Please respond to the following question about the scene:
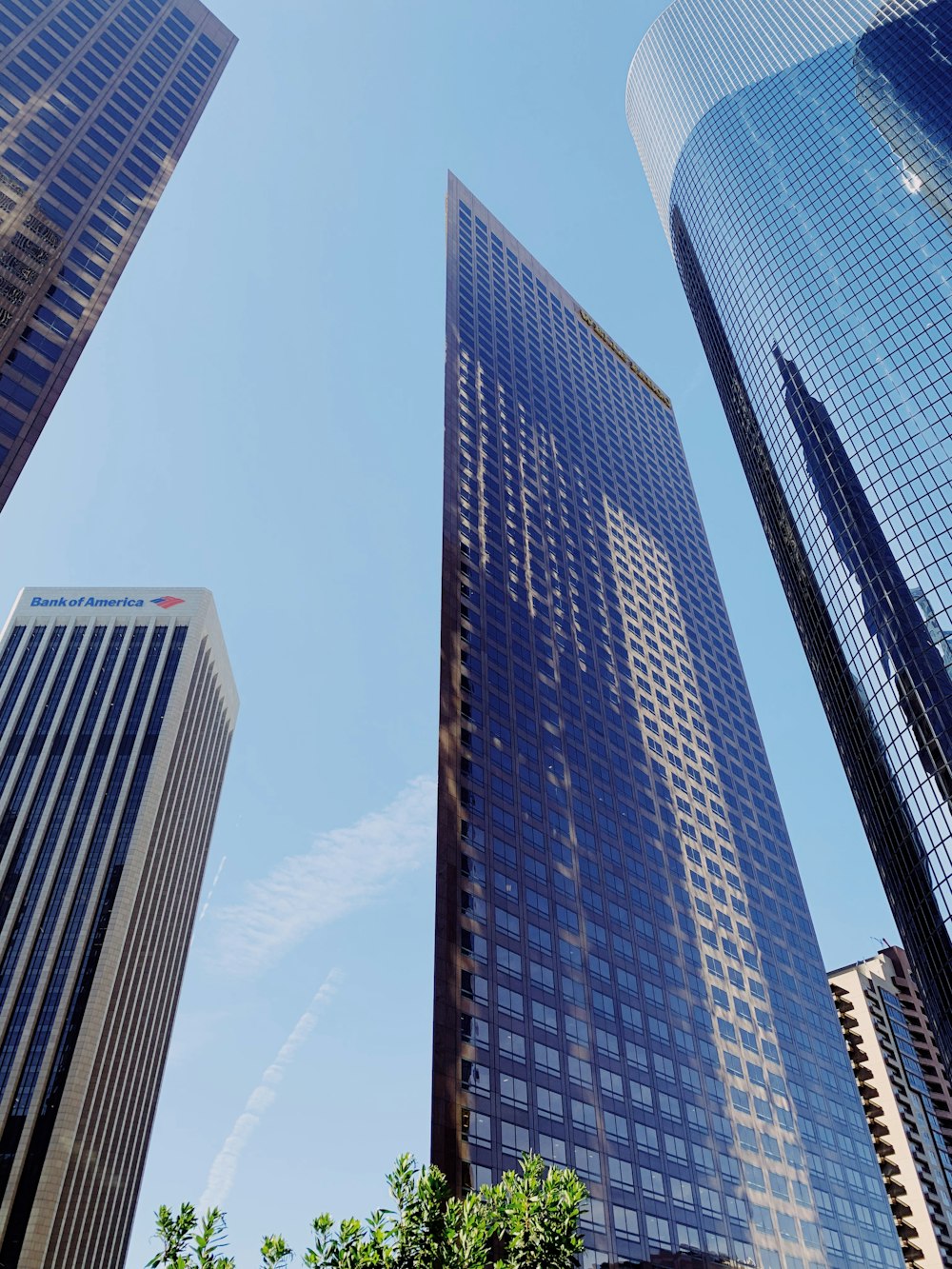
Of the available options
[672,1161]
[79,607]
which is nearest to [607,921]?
[672,1161]

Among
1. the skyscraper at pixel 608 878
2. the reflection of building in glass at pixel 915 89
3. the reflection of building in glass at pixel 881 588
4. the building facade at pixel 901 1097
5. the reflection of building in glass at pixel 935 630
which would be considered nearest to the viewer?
the skyscraper at pixel 608 878

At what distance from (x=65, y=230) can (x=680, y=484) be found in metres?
110

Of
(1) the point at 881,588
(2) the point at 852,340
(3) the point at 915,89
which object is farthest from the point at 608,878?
(3) the point at 915,89

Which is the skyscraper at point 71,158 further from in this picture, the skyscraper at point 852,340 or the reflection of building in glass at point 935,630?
the reflection of building in glass at point 935,630

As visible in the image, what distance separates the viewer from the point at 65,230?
90.8m

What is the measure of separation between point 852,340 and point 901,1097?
124 m

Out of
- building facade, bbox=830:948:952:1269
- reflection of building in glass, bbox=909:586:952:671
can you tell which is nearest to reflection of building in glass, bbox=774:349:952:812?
reflection of building in glass, bbox=909:586:952:671

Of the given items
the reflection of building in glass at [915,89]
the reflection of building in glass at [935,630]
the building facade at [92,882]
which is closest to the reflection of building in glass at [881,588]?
the reflection of building in glass at [935,630]

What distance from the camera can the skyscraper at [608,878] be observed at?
7806 cm

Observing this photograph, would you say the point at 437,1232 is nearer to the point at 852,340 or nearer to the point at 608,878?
the point at 608,878

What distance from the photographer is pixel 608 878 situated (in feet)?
324

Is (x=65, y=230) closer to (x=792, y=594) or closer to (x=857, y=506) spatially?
(x=857, y=506)

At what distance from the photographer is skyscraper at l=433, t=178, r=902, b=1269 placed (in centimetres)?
7806

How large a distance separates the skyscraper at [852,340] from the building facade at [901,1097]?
77.8 meters
